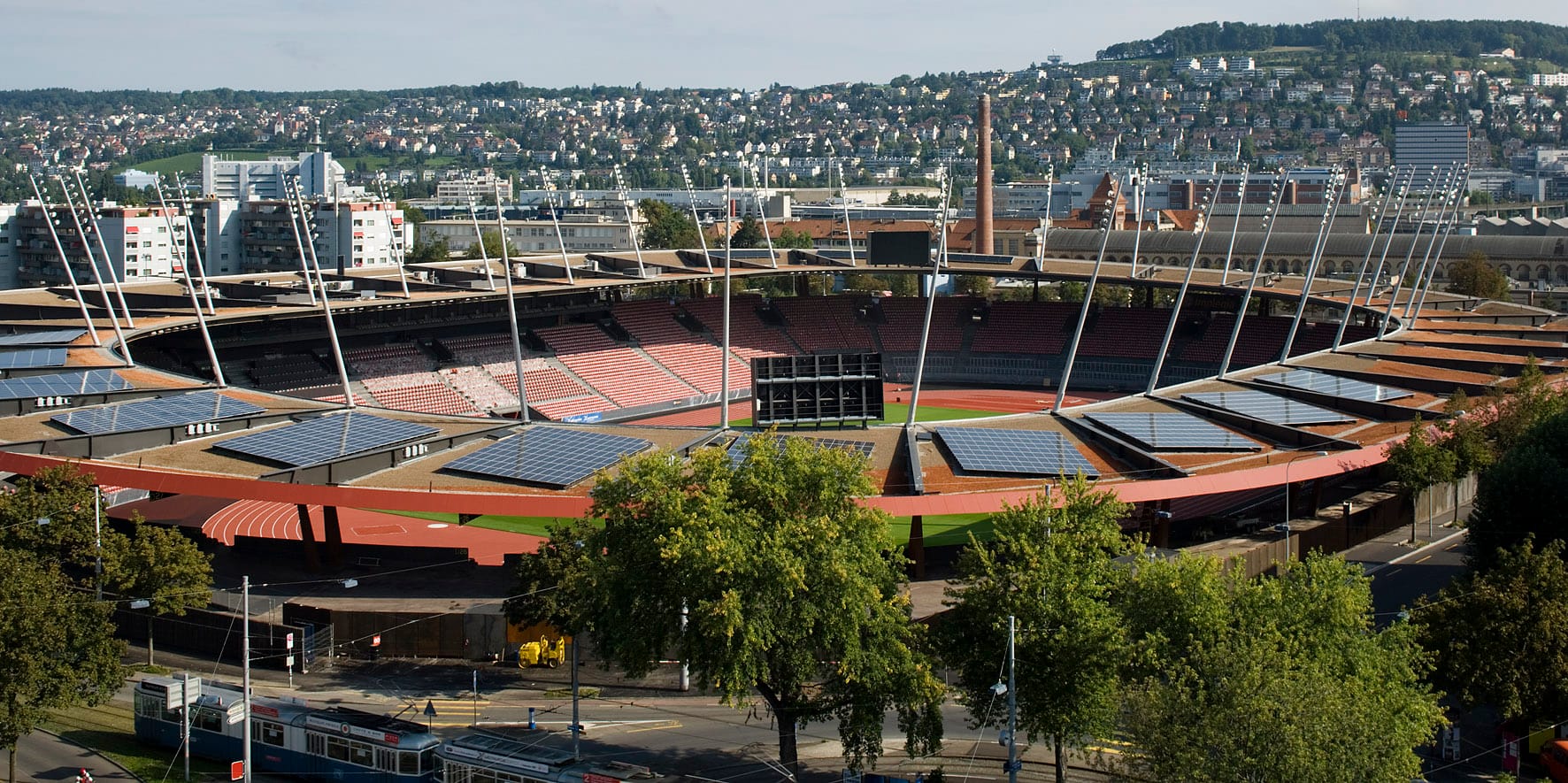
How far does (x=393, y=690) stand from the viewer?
43.7 meters

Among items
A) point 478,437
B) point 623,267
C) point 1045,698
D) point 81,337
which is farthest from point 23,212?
point 1045,698

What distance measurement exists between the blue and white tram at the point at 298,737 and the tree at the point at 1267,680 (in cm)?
1470

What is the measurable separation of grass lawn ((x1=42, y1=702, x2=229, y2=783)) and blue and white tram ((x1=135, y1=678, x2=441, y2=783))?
1.21 feet

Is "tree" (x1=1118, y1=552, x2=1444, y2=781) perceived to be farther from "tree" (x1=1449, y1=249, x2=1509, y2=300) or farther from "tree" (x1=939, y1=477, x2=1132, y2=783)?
"tree" (x1=1449, y1=249, x2=1509, y2=300)

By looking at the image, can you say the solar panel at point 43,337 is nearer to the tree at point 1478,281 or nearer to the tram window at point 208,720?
the tram window at point 208,720

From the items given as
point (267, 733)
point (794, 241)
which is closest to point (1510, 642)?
point (267, 733)

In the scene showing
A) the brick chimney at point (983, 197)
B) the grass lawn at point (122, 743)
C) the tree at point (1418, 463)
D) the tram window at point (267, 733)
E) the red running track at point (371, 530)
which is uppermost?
the brick chimney at point (983, 197)

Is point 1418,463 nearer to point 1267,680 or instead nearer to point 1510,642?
point 1510,642

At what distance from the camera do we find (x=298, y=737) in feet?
122

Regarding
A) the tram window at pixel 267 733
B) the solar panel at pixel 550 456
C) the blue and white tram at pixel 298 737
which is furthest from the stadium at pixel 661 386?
the tram window at pixel 267 733

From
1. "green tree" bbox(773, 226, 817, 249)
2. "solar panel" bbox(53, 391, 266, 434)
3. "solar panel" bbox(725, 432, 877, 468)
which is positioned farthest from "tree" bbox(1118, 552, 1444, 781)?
"green tree" bbox(773, 226, 817, 249)

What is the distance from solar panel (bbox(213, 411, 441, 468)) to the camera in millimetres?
51812

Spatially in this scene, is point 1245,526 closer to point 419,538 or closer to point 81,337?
point 419,538

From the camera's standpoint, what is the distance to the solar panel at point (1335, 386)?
6512 cm
